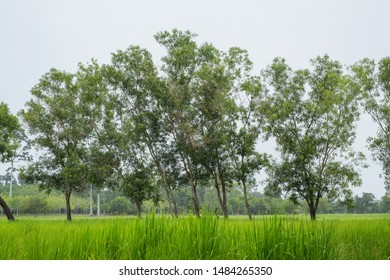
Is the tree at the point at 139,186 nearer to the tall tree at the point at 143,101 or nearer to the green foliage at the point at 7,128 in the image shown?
the tall tree at the point at 143,101

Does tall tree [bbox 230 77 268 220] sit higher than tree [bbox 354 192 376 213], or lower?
higher

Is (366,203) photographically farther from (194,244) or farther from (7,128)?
(194,244)

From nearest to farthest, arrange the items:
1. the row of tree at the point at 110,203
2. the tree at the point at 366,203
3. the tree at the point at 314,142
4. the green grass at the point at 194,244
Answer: the green grass at the point at 194,244 → the tree at the point at 314,142 → the row of tree at the point at 110,203 → the tree at the point at 366,203

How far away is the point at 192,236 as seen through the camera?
5.91 meters

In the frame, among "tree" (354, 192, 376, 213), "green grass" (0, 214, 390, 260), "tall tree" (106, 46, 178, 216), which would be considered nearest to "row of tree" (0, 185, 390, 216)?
"tree" (354, 192, 376, 213)

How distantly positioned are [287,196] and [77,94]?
28.6 m

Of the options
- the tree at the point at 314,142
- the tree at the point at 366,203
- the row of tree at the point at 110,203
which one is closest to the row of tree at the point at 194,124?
the tree at the point at 314,142

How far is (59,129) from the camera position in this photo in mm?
47812

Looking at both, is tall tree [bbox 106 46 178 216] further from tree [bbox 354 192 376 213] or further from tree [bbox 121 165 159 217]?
tree [bbox 354 192 376 213]

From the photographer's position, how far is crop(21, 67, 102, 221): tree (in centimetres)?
4578

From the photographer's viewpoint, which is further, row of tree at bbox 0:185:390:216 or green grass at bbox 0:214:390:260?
row of tree at bbox 0:185:390:216

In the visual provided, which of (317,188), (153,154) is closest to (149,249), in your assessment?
(317,188)

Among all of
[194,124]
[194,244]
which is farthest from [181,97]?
[194,244]

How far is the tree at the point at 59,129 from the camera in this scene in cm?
4578
